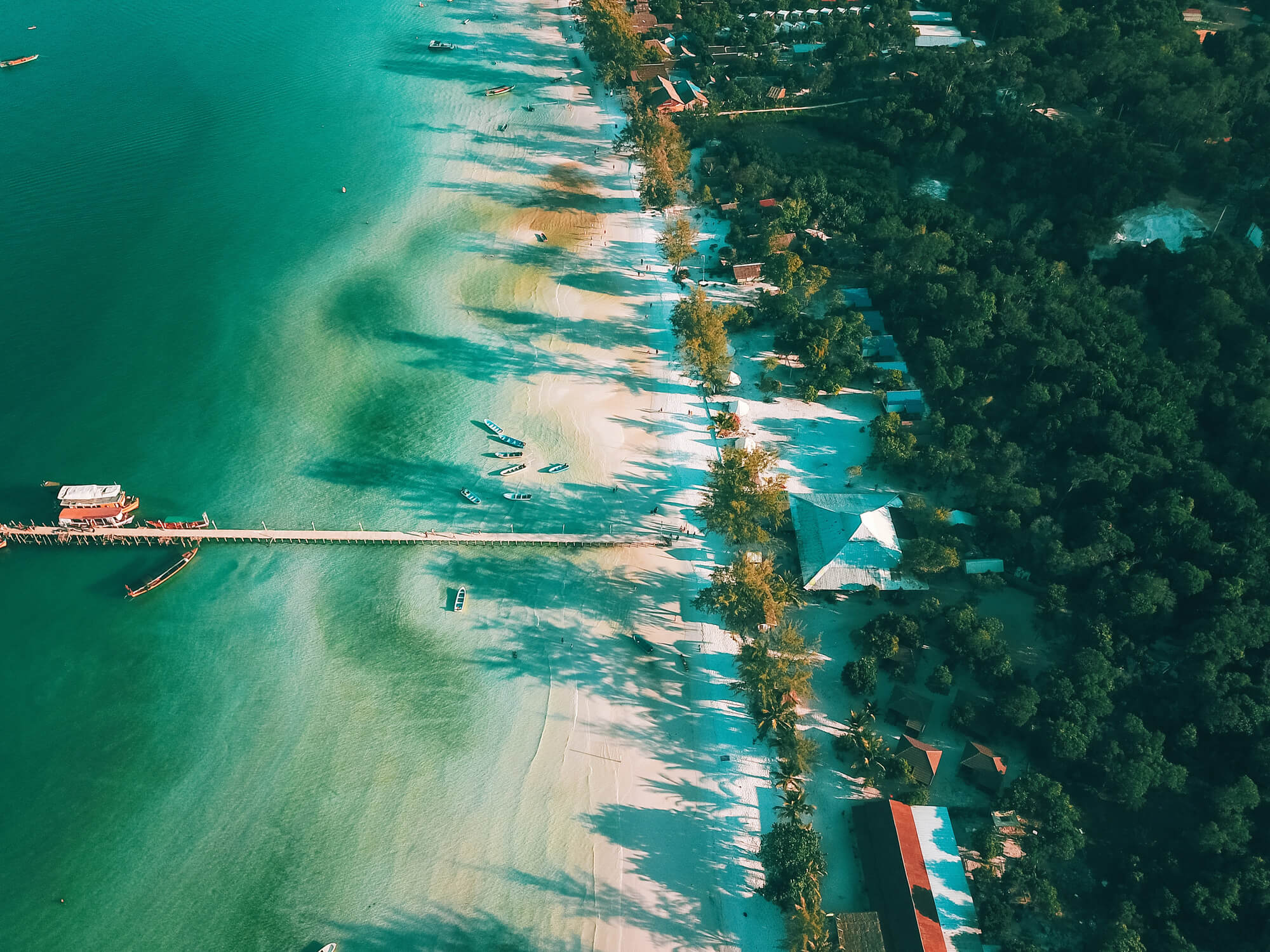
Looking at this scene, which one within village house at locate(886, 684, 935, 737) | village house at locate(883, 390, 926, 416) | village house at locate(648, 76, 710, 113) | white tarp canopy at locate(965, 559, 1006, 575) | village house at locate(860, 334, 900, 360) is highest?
village house at locate(648, 76, 710, 113)

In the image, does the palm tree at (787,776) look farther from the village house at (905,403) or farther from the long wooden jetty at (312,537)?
the village house at (905,403)

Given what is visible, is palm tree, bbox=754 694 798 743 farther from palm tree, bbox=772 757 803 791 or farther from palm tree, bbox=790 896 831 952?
palm tree, bbox=790 896 831 952

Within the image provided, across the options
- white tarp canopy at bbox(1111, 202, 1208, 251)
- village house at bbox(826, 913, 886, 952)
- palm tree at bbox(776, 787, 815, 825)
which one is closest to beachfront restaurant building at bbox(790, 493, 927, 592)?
palm tree at bbox(776, 787, 815, 825)

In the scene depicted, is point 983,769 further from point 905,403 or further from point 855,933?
point 905,403

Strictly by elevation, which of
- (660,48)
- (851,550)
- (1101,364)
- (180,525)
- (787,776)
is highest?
(660,48)


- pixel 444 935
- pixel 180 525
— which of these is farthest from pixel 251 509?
pixel 444 935
